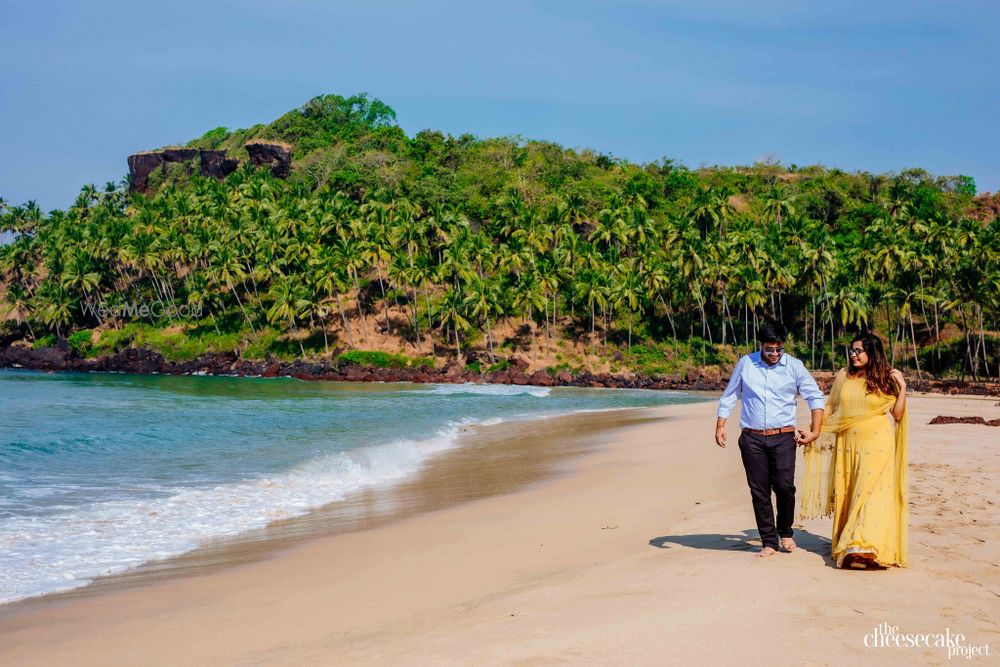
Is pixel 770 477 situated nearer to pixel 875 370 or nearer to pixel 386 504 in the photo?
pixel 875 370

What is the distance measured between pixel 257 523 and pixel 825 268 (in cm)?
5874

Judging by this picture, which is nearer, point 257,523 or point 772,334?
point 772,334

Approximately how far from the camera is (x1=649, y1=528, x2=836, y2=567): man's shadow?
281 inches

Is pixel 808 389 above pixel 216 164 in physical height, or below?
below

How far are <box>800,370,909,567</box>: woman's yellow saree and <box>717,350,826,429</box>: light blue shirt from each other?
0.25m

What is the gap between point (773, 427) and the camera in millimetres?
7051

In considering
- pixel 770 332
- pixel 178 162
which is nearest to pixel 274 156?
pixel 178 162

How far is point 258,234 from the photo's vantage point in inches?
2968

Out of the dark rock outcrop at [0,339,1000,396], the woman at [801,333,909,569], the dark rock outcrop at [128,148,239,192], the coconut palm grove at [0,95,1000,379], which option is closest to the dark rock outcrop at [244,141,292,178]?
the dark rock outcrop at [128,148,239,192]

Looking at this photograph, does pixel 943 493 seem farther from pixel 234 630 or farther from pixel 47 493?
pixel 47 493

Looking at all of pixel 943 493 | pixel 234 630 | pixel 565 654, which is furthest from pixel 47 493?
pixel 943 493

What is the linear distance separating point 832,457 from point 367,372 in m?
57.6

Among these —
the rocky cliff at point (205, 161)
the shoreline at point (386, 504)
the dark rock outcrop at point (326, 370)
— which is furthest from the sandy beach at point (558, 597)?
the rocky cliff at point (205, 161)

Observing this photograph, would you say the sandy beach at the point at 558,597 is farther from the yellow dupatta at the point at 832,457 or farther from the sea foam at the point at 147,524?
the sea foam at the point at 147,524
